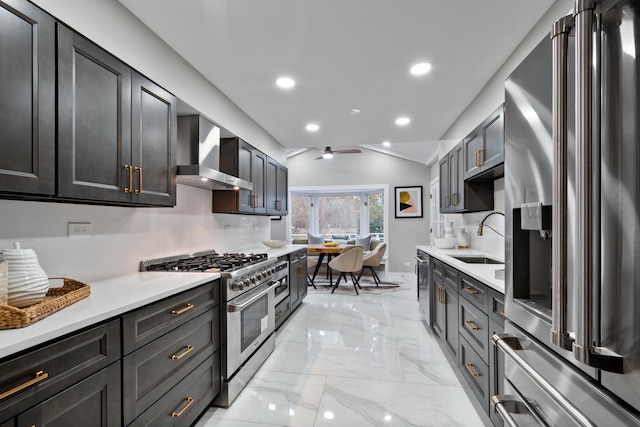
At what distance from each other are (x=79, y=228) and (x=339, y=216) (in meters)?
6.97

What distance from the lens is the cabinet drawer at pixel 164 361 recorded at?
137 centimetres

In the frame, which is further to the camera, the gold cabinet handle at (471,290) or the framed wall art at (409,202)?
the framed wall art at (409,202)

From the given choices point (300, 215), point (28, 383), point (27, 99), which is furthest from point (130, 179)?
point (300, 215)

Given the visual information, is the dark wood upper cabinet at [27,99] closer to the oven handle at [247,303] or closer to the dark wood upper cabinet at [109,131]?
the dark wood upper cabinet at [109,131]

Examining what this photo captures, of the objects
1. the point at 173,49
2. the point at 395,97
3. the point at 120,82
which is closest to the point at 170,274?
the point at 120,82

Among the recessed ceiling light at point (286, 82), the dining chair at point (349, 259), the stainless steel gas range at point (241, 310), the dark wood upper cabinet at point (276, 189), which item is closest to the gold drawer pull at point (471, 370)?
the stainless steel gas range at point (241, 310)

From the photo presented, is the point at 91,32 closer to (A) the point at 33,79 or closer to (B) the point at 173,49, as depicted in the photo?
(A) the point at 33,79

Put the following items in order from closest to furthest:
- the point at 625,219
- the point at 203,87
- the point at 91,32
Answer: the point at 625,219 → the point at 91,32 → the point at 203,87

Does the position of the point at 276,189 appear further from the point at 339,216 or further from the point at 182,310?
the point at 339,216

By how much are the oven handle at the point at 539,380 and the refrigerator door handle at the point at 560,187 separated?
0.60 ft

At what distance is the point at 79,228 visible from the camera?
1.81 m

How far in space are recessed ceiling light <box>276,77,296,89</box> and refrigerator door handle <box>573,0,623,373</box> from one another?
249 cm

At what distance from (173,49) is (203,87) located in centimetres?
47

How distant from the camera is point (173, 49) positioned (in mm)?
2369
